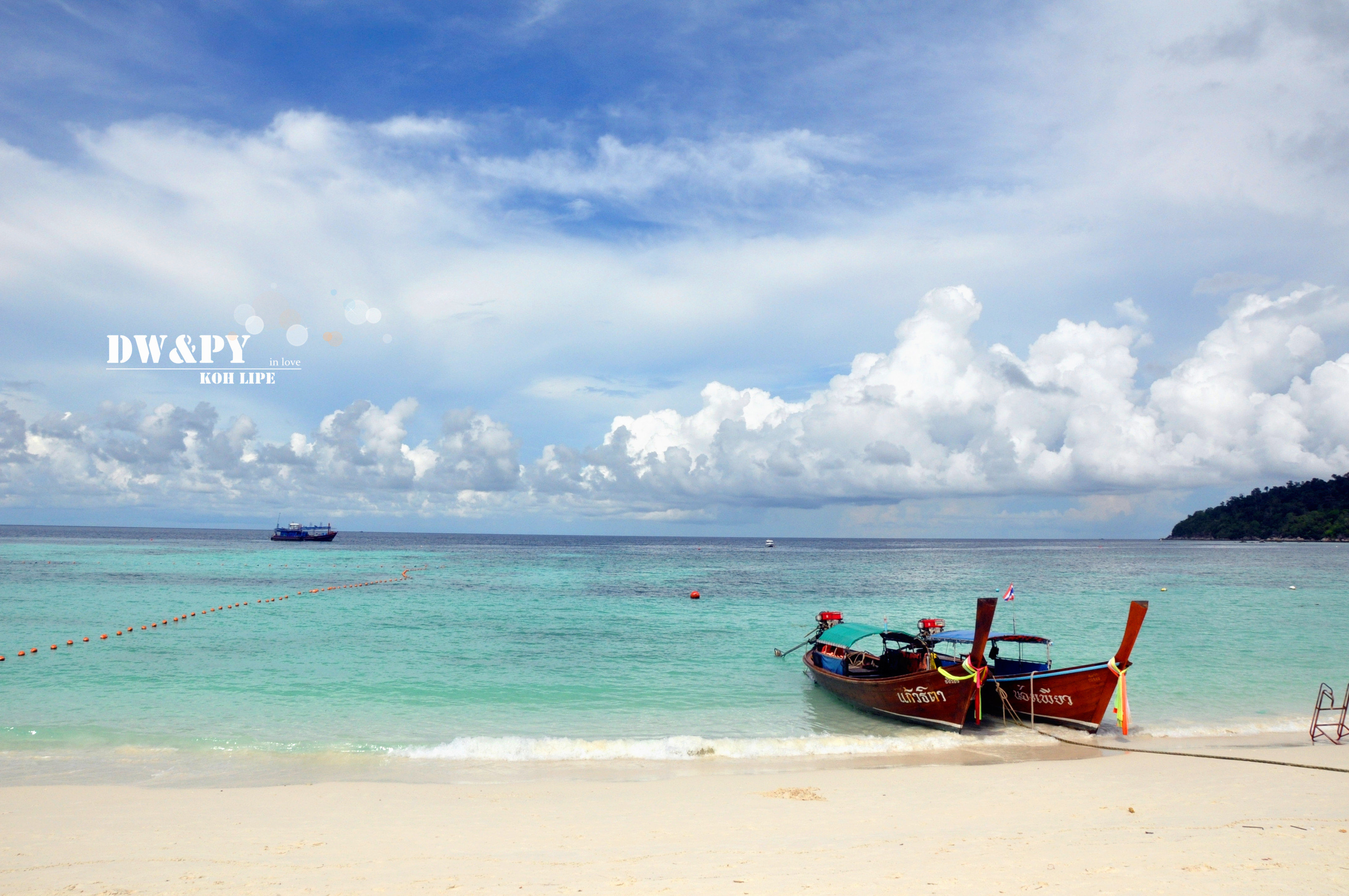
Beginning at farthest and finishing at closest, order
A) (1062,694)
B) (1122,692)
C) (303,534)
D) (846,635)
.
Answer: (303,534), (846,635), (1062,694), (1122,692)

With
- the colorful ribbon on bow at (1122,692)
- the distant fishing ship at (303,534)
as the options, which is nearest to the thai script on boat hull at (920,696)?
the colorful ribbon on bow at (1122,692)

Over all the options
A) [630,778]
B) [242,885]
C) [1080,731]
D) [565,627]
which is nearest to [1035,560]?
[565,627]

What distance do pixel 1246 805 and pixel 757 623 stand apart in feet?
87.0

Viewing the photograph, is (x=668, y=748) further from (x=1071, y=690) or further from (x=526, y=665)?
(x=526, y=665)

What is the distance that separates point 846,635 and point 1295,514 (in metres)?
206

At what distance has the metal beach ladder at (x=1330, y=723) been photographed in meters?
16.0

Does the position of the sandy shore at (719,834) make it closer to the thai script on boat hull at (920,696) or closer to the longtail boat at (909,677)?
the longtail boat at (909,677)

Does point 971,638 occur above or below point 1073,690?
above

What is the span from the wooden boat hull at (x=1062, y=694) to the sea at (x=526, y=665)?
0.71 m

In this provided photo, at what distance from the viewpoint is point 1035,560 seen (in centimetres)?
11394

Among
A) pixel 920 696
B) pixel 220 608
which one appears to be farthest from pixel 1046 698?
pixel 220 608

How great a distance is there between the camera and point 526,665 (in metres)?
25.8

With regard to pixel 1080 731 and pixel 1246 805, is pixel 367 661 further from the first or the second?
pixel 1246 805

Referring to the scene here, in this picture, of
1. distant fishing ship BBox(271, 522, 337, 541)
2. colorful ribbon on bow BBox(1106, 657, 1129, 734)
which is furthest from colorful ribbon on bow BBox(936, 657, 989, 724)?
distant fishing ship BBox(271, 522, 337, 541)
